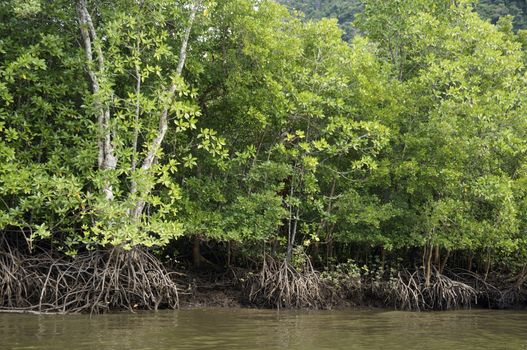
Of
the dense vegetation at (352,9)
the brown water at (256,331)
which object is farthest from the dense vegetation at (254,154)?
the dense vegetation at (352,9)

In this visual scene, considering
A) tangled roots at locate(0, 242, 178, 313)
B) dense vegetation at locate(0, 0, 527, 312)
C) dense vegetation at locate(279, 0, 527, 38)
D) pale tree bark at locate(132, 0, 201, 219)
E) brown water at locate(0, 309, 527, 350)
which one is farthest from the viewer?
dense vegetation at locate(279, 0, 527, 38)

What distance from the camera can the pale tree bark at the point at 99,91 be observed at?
32.3 feet

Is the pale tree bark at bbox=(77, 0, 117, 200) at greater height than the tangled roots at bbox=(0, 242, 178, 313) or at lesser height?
greater

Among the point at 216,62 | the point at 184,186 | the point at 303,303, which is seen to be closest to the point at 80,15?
the point at 216,62

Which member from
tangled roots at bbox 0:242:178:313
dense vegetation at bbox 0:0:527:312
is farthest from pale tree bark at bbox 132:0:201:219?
tangled roots at bbox 0:242:178:313

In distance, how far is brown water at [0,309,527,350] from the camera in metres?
7.30

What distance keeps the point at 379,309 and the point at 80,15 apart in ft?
24.6

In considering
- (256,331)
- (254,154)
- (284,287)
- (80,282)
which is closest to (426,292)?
(284,287)

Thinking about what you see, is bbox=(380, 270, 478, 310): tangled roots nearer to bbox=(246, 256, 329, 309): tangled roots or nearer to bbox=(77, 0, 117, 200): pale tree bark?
bbox=(246, 256, 329, 309): tangled roots

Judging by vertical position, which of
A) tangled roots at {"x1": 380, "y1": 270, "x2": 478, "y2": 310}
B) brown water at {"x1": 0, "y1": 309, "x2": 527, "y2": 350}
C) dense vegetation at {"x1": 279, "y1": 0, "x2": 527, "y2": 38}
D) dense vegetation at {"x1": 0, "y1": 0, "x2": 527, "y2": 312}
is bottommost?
brown water at {"x1": 0, "y1": 309, "x2": 527, "y2": 350}

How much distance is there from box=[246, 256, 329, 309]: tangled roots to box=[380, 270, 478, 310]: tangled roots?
151cm

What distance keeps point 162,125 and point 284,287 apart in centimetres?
353

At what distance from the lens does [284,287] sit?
11.3 m

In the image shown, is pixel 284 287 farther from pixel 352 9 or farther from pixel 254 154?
pixel 352 9
